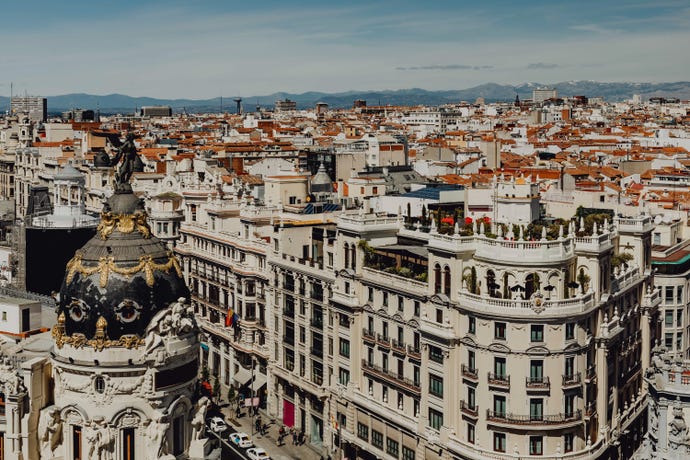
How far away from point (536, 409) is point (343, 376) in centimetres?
2063

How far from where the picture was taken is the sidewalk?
8519 centimetres

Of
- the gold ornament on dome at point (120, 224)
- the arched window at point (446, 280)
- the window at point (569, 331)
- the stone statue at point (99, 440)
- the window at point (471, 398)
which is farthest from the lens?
the arched window at point (446, 280)

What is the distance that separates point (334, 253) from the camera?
3258 inches

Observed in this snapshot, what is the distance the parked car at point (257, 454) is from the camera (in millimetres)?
82062

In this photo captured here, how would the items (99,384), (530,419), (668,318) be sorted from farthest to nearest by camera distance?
(668,318)
(530,419)
(99,384)

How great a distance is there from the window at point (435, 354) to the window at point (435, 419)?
369cm

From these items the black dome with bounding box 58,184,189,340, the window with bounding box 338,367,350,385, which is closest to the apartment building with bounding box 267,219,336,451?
the window with bounding box 338,367,350,385

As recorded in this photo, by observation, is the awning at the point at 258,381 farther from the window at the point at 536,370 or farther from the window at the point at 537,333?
the window at the point at 537,333

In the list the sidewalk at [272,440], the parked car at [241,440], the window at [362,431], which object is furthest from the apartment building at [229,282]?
the window at [362,431]

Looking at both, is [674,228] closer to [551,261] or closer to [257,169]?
[551,261]

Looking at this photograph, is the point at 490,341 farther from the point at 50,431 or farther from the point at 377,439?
the point at 50,431

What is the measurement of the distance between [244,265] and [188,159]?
59.6m

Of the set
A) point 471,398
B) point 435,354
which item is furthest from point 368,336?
point 471,398

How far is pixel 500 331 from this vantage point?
65.1 metres
